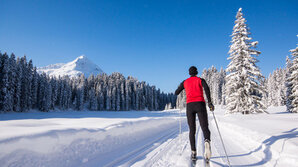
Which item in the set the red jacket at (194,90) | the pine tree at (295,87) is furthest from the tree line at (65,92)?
the pine tree at (295,87)

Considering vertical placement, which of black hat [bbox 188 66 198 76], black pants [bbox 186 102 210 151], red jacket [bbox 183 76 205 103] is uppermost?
black hat [bbox 188 66 198 76]

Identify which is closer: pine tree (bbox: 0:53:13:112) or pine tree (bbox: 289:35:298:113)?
pine tree (bbox: 289:35:298:113)

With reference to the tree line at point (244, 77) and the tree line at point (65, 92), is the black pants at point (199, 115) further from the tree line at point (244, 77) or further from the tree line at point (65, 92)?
the tree line at point (65, 92)

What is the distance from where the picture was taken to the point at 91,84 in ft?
262

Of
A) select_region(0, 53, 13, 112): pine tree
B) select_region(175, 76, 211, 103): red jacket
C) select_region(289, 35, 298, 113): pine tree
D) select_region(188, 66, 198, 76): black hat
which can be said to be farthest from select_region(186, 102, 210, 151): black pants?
select_region(0, 53, 13, 112): pine tree

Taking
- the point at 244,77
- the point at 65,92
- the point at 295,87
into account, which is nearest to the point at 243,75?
the point at 244,77

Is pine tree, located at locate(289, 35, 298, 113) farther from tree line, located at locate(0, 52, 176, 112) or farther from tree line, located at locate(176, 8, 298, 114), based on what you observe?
tree line, located at locate(0, 52, 176, 112)

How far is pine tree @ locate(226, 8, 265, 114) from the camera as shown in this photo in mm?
17750

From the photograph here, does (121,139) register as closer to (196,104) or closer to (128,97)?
(196,104)

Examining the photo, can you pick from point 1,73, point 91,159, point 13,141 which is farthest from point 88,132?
point 1,73

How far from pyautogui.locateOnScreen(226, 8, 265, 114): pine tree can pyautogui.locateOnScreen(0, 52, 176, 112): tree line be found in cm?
4778

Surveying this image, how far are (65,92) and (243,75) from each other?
67579 millimetres

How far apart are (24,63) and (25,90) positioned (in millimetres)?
8767

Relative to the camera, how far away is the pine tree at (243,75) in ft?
58.2
